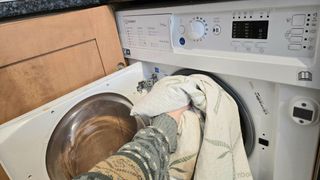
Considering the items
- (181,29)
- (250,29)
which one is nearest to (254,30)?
(250,29)

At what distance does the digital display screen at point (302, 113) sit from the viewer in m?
0.55

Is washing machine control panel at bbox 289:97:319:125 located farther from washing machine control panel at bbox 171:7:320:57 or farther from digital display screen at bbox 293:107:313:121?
washing machine control panel at bbox 171:7:320:57

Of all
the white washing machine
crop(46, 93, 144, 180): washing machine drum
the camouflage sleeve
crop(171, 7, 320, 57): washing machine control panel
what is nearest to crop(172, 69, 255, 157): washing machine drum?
the white washing machine

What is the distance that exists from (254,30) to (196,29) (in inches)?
6.9

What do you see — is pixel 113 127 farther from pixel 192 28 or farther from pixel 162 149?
pixel 192 28

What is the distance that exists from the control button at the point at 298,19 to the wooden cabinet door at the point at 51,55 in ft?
2.23

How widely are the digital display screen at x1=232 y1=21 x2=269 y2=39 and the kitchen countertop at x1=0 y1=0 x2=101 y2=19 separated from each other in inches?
22.6

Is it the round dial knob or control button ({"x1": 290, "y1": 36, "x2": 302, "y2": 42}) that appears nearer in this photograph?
control button ({"x1": 290, "y1": 36, "x2": 302, "y2": 42})

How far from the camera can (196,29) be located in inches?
26.2

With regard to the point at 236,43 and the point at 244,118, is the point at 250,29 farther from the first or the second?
the point at 244,118

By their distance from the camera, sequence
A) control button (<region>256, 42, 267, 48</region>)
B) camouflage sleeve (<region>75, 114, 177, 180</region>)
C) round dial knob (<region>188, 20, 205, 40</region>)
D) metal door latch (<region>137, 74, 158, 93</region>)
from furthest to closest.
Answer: metal door latch (<region>137, 74, 158, 93</region>), round dial knob (<region>188, 20, 205, 40</region>), control button (<region>256, 42, 267, 48</region>), camouflage sleeve (<region>75, 114, 177, 180</region>)

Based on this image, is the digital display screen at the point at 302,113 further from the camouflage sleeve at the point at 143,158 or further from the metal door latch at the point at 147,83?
the metal door latch at the point at 147,83

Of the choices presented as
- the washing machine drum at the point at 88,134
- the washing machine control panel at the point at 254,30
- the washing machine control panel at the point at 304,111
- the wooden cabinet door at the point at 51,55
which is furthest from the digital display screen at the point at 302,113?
the wooden cabinet door at the point at 51,55

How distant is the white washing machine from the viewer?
1.68ft
